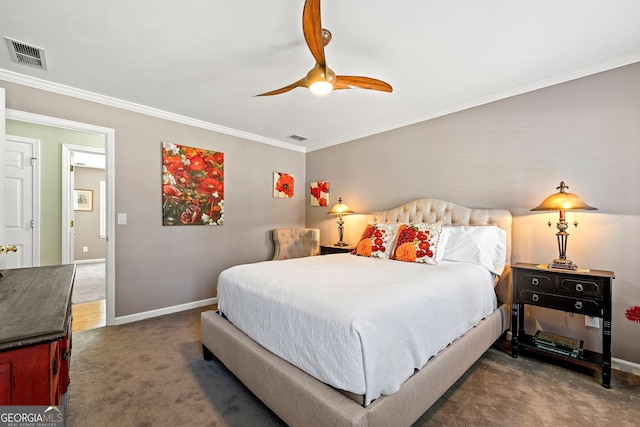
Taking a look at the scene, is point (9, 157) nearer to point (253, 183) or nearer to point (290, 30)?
point (253, 183)

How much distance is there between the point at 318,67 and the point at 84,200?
24.8ft

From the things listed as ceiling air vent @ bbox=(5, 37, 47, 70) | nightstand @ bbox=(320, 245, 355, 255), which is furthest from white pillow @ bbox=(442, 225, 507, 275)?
ceiling air vent @ bbox=(5, 37, 47, 70)

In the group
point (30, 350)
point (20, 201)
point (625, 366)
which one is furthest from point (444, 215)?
point (20, 201)

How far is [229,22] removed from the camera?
1.85m

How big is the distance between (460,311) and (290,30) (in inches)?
89.7

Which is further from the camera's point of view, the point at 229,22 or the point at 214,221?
the point at 214,221

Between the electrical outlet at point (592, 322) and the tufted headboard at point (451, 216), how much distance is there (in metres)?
0.56

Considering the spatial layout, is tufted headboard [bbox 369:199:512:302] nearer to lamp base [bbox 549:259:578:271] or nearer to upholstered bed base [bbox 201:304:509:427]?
lamp base [bbox 549:259:578:271]

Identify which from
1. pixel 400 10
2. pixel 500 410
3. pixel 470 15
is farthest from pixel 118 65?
pixel 500 410

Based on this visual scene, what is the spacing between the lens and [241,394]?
1.88 m

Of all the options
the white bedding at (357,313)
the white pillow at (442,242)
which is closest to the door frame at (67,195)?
the white bedding at (357,313)

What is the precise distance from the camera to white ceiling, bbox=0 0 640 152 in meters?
1.74

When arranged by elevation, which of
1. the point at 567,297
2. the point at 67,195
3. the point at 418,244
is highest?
the point at 67,195

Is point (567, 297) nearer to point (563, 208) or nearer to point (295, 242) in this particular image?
point (563, 208)
